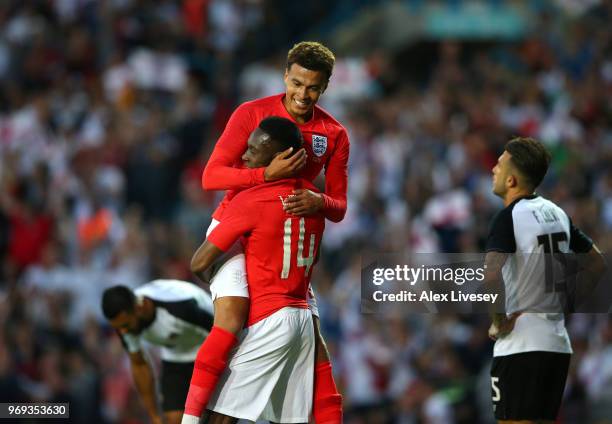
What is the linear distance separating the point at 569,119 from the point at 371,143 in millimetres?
2184

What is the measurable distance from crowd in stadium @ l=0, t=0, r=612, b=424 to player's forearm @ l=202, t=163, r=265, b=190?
5421 millimetres

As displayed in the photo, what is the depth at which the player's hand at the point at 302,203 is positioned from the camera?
17.0 feet

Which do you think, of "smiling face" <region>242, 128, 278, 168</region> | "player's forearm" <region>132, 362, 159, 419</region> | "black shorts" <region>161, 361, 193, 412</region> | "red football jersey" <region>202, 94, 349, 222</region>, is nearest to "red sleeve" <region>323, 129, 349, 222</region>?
"red football jersey" <region>202, 94, 349, 222</region>

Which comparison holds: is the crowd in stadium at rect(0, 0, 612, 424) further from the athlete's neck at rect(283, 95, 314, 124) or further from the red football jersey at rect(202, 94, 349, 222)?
the athlete's neck at rect(283, 95, 314, 124)

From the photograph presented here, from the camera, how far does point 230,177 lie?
5242 mm

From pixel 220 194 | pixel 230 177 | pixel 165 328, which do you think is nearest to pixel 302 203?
pixel 230 177

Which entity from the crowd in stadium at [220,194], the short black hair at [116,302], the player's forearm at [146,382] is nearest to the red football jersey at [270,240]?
the short black hair at [116,302]

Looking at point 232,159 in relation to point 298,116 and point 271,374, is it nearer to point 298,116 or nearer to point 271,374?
point 298,116

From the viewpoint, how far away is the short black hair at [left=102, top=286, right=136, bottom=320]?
6.57m

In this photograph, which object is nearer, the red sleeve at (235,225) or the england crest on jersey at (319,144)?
the red sleeve at (235,225)

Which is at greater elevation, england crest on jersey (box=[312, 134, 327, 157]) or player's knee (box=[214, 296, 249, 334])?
england crest on jersey (box=[312, 134, 327, 157])

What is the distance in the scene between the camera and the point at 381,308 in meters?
5.68

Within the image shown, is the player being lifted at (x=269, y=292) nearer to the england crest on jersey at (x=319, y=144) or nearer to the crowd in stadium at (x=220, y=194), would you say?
the england crest on jersey at (x=319, y=144)

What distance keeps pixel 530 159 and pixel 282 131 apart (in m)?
1.21
